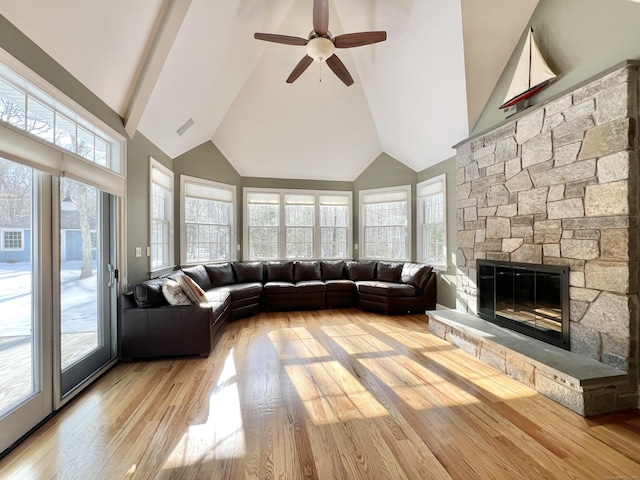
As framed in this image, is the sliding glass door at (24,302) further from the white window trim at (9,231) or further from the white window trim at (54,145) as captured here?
the white window trim at (54,145)

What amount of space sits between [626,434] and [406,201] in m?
4.56

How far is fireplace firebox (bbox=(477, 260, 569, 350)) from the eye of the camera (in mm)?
2668

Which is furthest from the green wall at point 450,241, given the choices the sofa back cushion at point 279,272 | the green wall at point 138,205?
the green wall at point 138,205

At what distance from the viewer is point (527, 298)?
3057mm

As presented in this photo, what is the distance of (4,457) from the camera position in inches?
65.4

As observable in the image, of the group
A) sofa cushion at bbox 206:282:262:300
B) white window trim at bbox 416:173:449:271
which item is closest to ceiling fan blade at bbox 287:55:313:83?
white window trim at bbox 416:173:449:271

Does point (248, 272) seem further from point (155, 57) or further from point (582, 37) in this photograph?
point (582, 37)

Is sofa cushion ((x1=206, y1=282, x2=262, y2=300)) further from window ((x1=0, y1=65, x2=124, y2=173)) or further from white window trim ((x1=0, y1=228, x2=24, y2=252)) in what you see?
white window trim ((x1=0, y1=228, x2=24, y2=252))

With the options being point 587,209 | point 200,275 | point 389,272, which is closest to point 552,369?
point 587,209

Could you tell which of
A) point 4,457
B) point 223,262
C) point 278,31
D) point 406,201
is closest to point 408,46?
point 278,31

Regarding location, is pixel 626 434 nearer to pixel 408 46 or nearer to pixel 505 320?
pixel 505 320

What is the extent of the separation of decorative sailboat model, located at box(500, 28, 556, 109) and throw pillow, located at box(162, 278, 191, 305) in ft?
14.4

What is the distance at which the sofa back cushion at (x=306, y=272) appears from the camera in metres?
5.76

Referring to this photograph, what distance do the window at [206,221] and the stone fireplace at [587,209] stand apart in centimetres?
462
